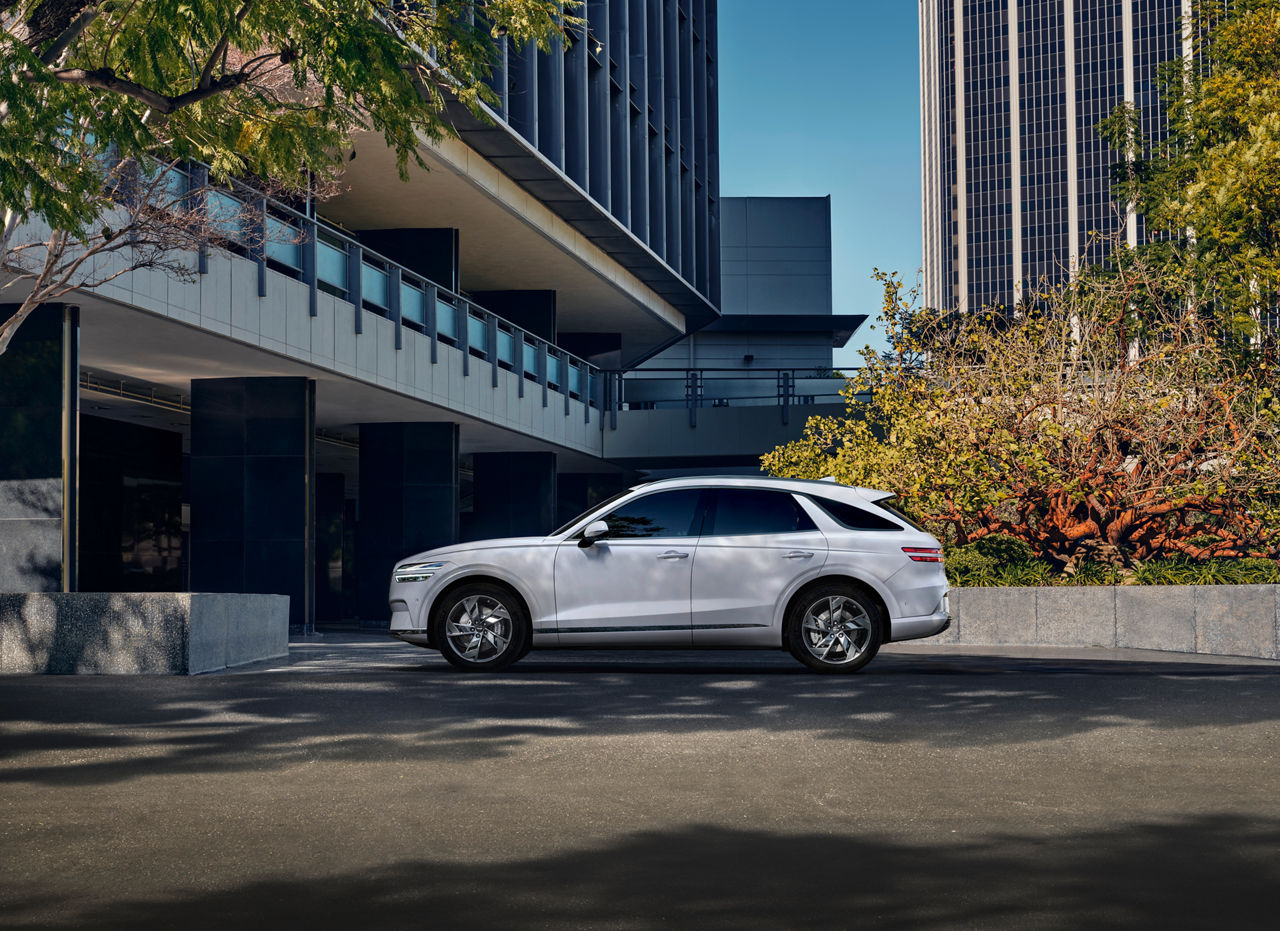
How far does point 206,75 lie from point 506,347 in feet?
70.5

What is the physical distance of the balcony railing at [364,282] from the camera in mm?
19453

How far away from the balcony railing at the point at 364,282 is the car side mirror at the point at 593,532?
220 inches

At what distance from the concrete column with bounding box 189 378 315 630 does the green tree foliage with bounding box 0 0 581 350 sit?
10.5m

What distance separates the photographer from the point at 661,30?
1560 inches

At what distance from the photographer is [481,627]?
13.2m

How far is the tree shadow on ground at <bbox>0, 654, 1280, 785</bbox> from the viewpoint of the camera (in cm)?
854

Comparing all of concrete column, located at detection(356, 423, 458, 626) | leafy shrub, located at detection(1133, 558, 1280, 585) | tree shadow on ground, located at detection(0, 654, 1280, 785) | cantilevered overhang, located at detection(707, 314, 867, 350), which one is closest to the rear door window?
tree shadow on ground, located at detection(0, 654, 1280, 785)

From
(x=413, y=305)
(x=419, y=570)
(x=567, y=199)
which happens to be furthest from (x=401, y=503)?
(x=419, y=570)

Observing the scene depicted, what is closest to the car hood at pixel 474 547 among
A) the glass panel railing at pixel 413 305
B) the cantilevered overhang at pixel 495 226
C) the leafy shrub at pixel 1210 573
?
the leafy shrub at pixel 1210 573

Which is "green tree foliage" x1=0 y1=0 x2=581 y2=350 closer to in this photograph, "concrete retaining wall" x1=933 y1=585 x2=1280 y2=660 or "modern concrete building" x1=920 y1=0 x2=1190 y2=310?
"concrete retaining wall" x1=933 y1=585 x2=1280 y2=660

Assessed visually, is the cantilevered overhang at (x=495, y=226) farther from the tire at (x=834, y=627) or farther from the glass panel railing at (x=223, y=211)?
the tire at (x=834, y=627)

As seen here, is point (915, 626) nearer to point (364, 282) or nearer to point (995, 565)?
point (995, 565)

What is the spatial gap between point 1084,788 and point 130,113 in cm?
789

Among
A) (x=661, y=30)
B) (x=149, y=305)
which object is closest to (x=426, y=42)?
(x=149, y=305)
